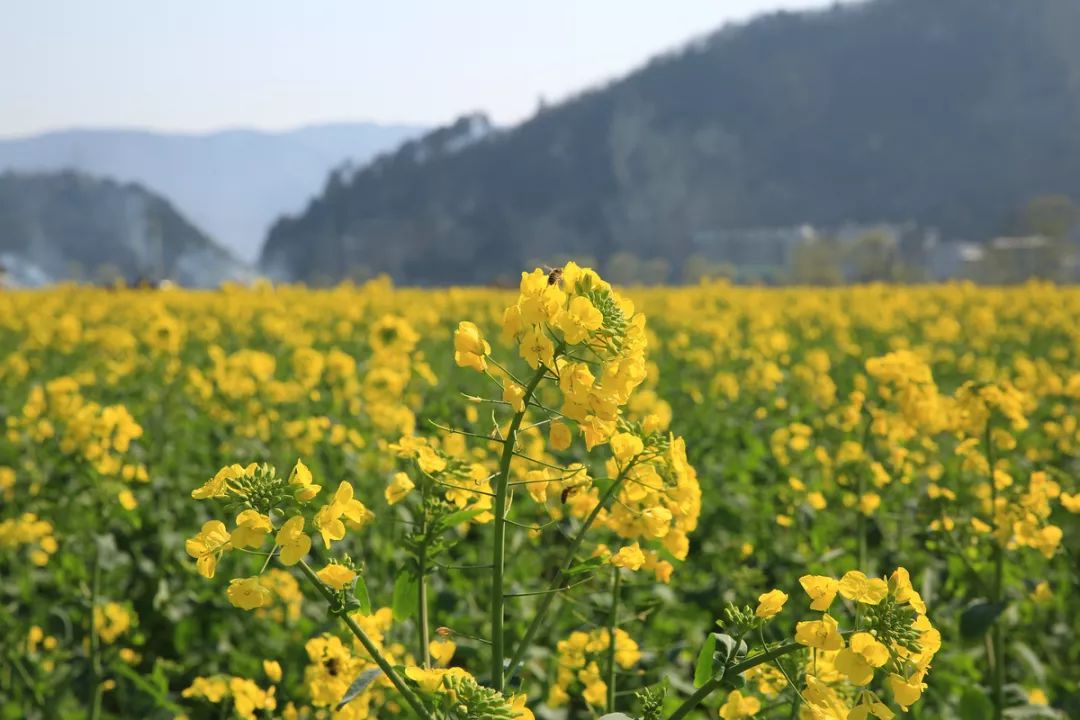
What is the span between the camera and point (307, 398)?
6.38 m

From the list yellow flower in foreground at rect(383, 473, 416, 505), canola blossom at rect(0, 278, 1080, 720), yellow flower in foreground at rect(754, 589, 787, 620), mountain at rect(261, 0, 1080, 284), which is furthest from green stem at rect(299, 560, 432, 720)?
mountain at rect(261, 0, 1080, 284)

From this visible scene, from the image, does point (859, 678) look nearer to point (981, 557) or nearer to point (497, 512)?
point (497, 512)

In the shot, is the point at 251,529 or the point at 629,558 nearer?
the point at 251,529

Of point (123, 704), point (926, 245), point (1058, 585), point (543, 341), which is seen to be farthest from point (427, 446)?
point (926, 245)

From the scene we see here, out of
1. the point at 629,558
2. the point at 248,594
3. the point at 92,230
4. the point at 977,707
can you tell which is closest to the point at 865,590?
the point at 629,558

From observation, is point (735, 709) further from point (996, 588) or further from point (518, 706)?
point (996, 588)

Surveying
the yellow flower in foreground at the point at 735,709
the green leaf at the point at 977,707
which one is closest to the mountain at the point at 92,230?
the green leaf at the point at 977,707

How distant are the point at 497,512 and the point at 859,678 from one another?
1.62ft

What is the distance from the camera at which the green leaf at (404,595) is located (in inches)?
54.9

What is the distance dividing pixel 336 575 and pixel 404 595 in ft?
0.79

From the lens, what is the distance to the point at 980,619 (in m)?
2.30

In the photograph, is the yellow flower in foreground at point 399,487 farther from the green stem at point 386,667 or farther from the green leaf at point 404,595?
the green stem at point 386,667

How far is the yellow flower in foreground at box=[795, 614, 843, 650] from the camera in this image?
3.52ft

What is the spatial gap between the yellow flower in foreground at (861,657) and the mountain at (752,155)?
334 ft
